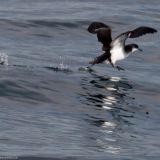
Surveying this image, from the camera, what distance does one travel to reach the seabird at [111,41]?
17.8 metres

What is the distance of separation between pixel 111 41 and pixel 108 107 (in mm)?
3416

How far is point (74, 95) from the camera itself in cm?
1595

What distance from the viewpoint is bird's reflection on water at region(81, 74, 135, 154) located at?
1280cm

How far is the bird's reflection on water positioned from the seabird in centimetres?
63

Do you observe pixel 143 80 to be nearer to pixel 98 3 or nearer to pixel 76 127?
pixel 76 127

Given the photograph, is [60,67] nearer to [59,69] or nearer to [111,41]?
[59,69]

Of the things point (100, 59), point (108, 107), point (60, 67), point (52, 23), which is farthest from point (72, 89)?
point (52, 23)

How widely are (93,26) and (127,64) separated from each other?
2359 millimetres

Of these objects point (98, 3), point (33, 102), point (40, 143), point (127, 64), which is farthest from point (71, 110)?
point (98, 3)

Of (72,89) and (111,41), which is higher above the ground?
(111,41)

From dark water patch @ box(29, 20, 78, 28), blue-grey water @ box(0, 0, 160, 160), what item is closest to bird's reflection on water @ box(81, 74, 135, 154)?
blue-grey water @ box(0, 0, 160, 160)

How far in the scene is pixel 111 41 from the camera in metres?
18.2

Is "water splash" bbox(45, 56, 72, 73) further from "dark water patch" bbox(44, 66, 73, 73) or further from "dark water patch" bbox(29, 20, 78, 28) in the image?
"dark water patch" bbox(29, 20, 78, 28)

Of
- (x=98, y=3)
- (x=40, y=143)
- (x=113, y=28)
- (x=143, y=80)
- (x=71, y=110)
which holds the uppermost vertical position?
(x=98, y=3)
